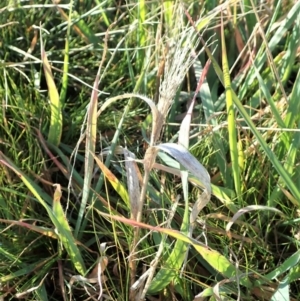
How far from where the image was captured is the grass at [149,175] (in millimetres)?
725

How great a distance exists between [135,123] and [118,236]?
8.4 inches

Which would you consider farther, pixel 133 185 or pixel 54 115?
pixel 54 115

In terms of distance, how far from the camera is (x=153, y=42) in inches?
37.4

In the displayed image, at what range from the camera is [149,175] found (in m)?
0.72

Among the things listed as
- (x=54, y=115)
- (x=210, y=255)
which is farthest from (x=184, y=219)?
(x=54, y=115)

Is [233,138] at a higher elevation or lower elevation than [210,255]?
higher

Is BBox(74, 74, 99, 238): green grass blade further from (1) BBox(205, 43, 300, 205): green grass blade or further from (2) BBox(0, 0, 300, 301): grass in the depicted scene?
(1) BBox(205, 43, 300, 205): green grass blade

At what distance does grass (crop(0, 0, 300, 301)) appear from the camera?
72cm

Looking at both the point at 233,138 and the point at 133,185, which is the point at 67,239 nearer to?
the point at 133,185

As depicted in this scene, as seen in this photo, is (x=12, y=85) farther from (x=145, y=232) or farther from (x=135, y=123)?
(x=145, y=232)

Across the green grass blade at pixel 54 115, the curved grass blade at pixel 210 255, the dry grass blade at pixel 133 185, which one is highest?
the green grass blade at pixel 54 115

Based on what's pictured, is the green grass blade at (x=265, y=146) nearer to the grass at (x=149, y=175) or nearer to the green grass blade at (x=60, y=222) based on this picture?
the grass at (x=149, y=175)

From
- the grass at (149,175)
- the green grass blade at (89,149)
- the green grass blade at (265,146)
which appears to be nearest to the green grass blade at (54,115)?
the grass at (149,175)

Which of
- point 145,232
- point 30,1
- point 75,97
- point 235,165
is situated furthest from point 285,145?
point 30,1
